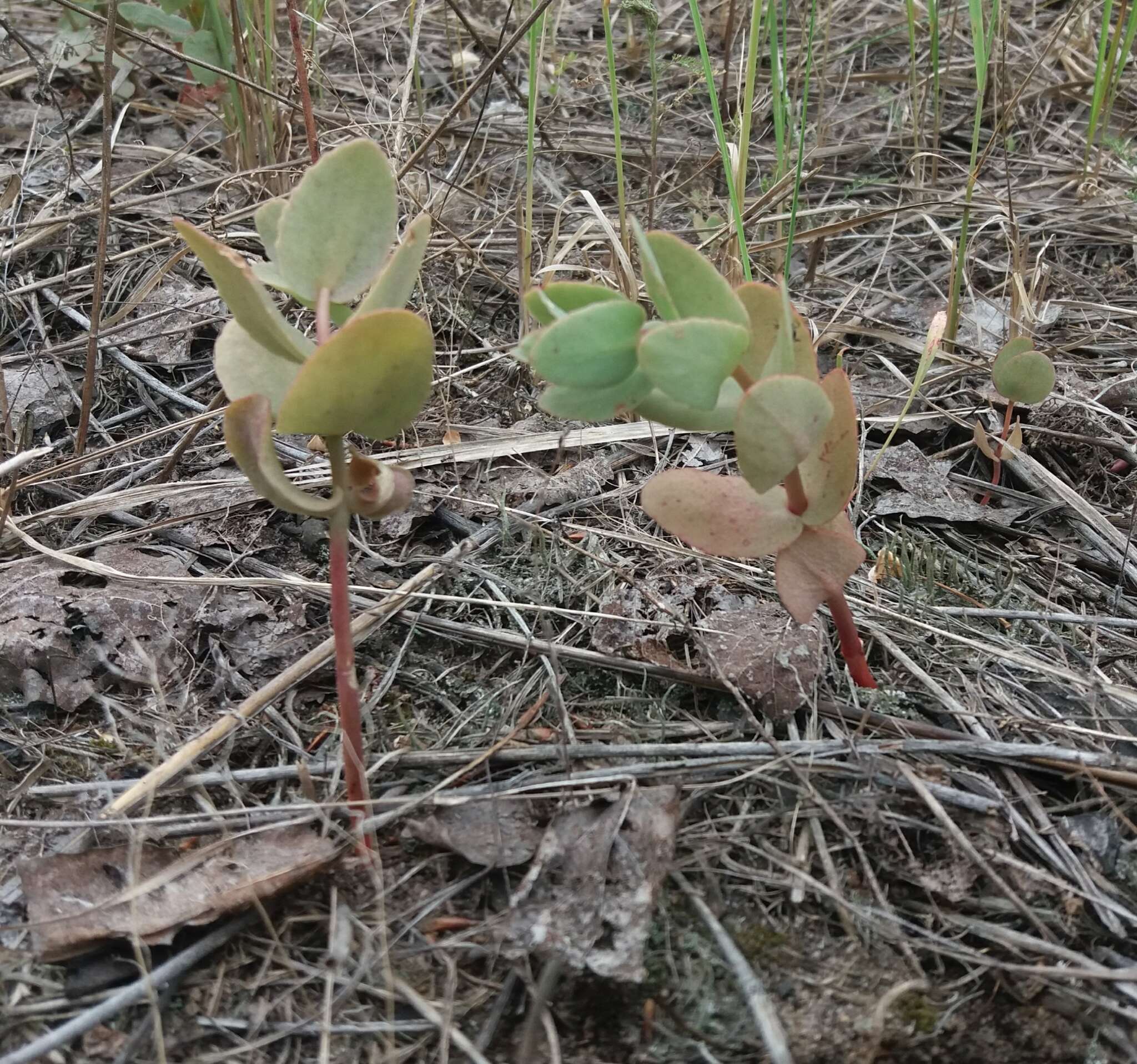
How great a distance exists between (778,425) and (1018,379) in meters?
0.77

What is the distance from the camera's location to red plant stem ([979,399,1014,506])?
155 cm

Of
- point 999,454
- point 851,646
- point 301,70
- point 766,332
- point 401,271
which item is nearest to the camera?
point 401,271

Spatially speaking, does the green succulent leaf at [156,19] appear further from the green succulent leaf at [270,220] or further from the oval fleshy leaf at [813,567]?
the oval fleshy leaf at [813,567]

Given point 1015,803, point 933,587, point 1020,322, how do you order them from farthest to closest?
point 1020,322
point 933,587
point 1015,803

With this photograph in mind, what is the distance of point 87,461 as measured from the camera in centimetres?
158

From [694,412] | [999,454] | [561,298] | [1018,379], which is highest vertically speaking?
[561,298]

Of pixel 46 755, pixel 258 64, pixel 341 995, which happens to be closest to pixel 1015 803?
pixel 341 995

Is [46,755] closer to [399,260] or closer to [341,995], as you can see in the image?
[341,995]

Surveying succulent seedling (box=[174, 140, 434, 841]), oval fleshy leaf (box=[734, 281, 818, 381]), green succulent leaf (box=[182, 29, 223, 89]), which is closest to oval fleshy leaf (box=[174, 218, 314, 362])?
succulent seedling (box=[174, 140, 434, 841])

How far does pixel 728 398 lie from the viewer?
0.96 meters

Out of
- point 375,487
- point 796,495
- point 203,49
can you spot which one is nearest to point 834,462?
point 796,495

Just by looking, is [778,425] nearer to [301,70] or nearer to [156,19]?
[301,70]

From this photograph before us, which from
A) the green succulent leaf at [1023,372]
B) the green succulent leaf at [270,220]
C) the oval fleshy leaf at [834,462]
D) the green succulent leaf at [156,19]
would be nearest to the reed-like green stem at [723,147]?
the green succulent leaf at [1023,372]

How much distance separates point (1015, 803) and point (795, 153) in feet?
5.76
